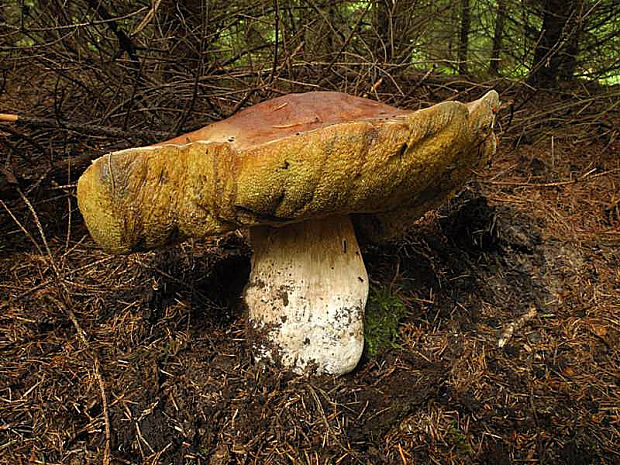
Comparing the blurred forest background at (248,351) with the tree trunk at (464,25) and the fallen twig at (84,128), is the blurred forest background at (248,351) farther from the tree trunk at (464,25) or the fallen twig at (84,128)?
the tree trunk at (464,25)

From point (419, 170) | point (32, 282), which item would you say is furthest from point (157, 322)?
point (419, 170)

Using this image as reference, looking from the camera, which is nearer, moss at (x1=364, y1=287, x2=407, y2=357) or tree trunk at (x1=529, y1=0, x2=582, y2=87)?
moss at (x1=364, y1=287, x2=407, y2=357)

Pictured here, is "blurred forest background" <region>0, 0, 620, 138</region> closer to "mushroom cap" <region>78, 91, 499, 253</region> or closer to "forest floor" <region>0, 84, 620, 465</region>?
"forest floor" <region>0, 84, 620, 465</region>

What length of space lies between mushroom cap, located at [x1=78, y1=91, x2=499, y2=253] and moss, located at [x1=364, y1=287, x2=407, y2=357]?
29.4 inches

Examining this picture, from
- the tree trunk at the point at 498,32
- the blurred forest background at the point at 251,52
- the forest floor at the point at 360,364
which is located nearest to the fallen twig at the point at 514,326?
the forest floor at the point at 360,364

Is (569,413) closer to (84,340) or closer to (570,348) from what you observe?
(570,348)

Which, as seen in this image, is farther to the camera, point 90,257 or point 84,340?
point 90,257

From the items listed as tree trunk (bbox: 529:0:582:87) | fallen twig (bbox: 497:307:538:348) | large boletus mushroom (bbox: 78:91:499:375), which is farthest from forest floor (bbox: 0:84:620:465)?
tree trunk (bbox: 529:0:582:87)

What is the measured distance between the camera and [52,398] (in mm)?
1800

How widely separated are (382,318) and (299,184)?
113 cm

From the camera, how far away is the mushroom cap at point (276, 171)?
4.27 ft

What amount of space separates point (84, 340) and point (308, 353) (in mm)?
982

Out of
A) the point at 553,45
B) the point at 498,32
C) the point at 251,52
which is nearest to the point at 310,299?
the point at 251,52

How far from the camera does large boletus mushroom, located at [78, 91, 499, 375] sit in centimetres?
132
